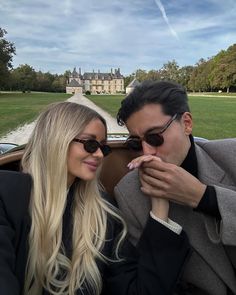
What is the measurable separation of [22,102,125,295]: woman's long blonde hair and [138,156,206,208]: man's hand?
16.4 inches

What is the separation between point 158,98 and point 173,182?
1.60ft

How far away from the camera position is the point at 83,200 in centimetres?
231

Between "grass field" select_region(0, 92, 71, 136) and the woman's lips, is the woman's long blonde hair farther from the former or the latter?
"grass field" select_region(0, 92, 71, 136)

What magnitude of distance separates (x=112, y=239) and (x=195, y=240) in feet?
1.50

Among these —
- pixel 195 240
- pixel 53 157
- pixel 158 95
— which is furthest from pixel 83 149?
pixel 195 240

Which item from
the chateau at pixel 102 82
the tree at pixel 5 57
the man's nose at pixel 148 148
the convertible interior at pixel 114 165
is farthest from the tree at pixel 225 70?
the man's nose at pixel 148 148

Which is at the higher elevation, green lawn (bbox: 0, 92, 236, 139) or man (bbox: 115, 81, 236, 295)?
man (bbox: 115, 81, 236, 295)

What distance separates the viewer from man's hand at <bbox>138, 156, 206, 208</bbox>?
6.61ft

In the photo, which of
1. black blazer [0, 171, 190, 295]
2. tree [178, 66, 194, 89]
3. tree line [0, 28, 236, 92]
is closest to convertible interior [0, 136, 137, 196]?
black blazer [0, 171, 190, 295]

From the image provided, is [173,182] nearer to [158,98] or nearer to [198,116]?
[158,98]

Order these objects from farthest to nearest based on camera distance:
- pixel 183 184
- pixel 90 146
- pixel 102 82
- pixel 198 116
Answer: pixel 102 82, pixel 198 116, pixel 90 146, pixel 183 184

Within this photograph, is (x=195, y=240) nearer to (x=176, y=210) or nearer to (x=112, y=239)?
(x=176, y=210)

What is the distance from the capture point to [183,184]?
79.5 inches

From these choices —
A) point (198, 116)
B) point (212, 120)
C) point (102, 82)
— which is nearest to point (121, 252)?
point (212, 120)
